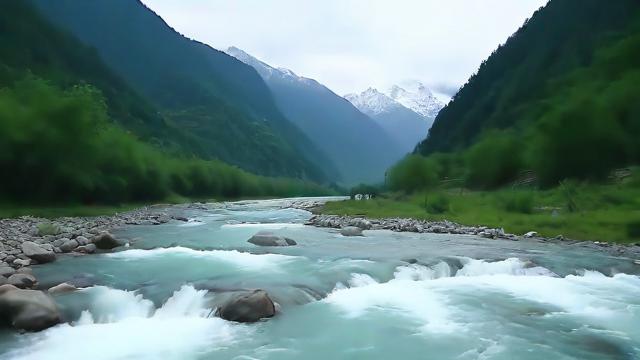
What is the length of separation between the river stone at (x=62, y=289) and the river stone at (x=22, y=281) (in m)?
0.78

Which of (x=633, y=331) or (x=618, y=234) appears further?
(x=618, y=234)

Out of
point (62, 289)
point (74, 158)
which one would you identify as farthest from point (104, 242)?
point (74, 158)

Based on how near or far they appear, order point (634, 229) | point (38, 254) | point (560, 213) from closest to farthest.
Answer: point (38, 254)
point (634, 229)
point (560, 213)

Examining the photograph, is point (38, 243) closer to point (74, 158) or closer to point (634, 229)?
point (74, 158)

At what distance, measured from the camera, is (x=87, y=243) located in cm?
2375

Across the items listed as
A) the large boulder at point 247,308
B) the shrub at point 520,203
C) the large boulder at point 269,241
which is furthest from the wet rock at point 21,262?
the shrub at point 520,203

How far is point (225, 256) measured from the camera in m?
21.3

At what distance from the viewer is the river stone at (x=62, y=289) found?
14.6 meters

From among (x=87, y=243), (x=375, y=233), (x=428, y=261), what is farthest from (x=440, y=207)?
(x=87, y=243)

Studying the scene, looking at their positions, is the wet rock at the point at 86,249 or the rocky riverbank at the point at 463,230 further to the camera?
the rocky riverbank at the point at 463,230

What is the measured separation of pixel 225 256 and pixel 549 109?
71.0 meters

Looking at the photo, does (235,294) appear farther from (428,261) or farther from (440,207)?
(440,207)

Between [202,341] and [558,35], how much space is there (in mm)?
140014

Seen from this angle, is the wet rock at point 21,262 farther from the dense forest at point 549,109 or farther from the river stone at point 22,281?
the dense forest at point 549,109
